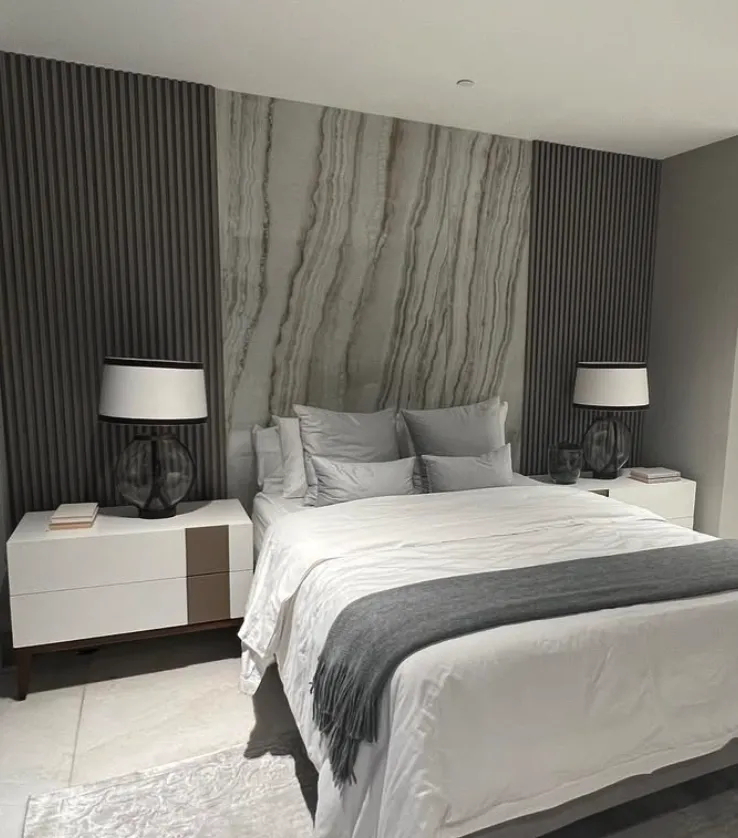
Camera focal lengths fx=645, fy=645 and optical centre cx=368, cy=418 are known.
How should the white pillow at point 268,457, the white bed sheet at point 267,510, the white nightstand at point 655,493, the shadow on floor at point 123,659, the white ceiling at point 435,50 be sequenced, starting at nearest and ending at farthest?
1. the white ceiling at point 435,50
2. the shadow on floor at point 123,659
3. the white bed sheet at point 267,510
4. the white pillow at point 268,457
5. the white nightstand at point 655,493

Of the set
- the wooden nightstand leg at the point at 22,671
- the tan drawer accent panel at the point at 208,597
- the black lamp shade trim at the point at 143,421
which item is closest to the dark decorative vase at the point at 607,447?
the tan drawer accent panel at the point at 208,597

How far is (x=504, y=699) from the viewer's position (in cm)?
161

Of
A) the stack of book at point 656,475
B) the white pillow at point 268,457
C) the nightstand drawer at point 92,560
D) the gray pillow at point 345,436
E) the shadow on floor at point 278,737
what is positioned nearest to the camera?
the shadow on floor at point 278,737

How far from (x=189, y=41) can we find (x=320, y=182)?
0.94 m

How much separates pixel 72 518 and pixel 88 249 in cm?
119

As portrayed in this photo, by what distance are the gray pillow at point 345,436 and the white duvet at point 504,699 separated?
85cm

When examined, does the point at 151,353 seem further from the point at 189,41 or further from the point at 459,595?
the point at 459,595

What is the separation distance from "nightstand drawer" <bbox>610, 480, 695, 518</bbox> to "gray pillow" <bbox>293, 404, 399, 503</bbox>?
4.49ft

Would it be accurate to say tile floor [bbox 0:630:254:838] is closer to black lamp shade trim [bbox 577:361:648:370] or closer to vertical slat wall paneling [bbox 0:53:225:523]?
vertical slat wall paneling [bbox 0:53:225:523]

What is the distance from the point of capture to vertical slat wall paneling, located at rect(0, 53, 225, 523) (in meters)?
2.76

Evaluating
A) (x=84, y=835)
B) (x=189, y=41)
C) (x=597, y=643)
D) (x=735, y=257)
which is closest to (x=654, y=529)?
(x=597, y=643)

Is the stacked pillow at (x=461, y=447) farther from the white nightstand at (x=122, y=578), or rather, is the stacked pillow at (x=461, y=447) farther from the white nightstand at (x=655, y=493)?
the white nightstand at (x=122, y=578)

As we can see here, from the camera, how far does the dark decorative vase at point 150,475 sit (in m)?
2.78

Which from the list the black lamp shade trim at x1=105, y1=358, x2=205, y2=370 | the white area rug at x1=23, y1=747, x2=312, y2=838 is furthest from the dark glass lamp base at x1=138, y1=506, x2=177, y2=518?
the white area rug at x1=23, y1=747, x2=312, y2=838
